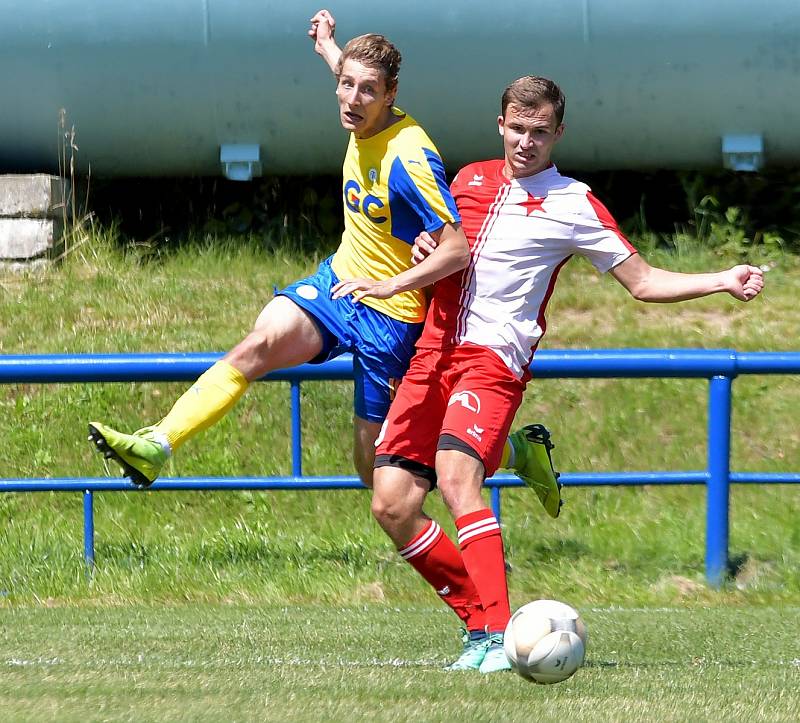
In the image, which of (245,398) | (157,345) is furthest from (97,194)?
(245,398)

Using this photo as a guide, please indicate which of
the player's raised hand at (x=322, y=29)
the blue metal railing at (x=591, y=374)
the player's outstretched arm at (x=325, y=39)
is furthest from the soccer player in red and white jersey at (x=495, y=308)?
the blue metal railing at (x=591, y=374)

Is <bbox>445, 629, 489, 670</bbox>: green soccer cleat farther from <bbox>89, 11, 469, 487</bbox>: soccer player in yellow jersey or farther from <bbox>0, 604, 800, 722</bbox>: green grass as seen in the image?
<bbox>89, 11, 469, 487</bbox>: soccer player in yellow jersey

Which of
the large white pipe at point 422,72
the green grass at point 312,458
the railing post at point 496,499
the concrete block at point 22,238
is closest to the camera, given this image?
the railing post at point 496,499

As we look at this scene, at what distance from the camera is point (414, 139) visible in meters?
4.79

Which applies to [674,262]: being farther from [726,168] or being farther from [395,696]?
[395,696]

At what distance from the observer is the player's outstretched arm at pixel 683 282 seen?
178 inches

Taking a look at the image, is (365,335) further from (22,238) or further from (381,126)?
(22,238)

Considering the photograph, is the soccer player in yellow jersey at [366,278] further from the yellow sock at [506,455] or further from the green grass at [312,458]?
the green grass at [312,458]

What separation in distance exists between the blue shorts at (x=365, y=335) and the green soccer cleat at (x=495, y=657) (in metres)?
1.00

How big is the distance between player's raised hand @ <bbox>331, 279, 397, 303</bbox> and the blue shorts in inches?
13.8

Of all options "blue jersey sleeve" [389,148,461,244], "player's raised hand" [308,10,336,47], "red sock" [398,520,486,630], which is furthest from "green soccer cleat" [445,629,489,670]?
"player's raised hand" [308,10,336,47]

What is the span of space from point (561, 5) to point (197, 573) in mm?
4640

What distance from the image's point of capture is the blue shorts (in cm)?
486

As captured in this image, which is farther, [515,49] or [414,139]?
[515,49]
